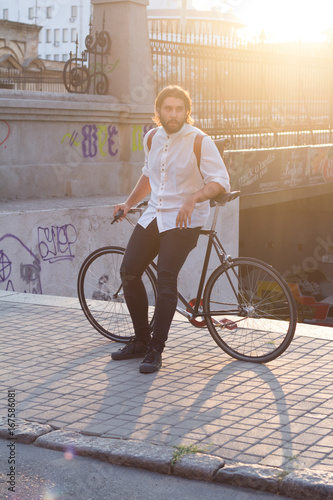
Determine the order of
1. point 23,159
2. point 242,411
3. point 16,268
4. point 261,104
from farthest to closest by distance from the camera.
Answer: point 261,104
point 23,159
point 16,268
point 242,411

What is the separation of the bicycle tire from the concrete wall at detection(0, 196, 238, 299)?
10.2 feet

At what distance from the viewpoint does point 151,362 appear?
5406 mm

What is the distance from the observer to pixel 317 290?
72.1 feet

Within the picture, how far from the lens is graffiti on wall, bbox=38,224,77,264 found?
9.74m

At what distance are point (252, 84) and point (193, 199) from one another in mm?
12732

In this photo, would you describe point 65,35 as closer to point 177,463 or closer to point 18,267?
point 18,267

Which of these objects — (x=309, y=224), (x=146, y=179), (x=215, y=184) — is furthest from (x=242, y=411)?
(x=309, y=224)

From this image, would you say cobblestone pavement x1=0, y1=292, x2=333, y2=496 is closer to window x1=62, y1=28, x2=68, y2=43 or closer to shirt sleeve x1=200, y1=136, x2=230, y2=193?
shirt sleeve x1=200, y1=136, x2=230, y2=193

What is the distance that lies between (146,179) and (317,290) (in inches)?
655

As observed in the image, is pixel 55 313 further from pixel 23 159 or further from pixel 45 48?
pixel 45 48

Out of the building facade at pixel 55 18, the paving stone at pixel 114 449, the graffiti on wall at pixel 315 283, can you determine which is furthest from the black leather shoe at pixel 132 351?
the building facade at pixel 55 18

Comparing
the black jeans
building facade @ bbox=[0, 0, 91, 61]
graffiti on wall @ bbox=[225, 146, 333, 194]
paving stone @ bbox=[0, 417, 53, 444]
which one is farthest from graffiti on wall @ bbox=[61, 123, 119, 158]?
building facade @ bbox=[0, 0, 91, 61]

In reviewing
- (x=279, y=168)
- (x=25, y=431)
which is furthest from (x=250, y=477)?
(x=279, y=168)

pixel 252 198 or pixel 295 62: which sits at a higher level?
pixel 295 62
